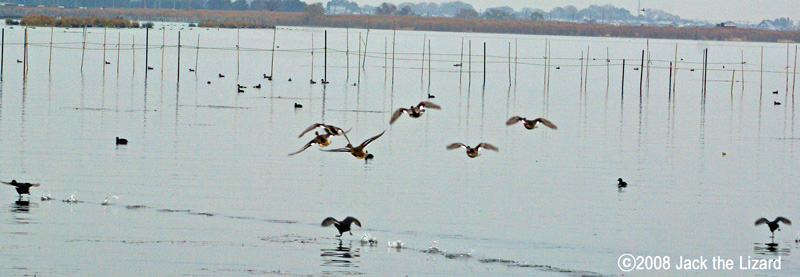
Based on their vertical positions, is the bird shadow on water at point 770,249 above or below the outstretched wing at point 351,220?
below

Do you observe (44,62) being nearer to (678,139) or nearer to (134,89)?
(134,89)

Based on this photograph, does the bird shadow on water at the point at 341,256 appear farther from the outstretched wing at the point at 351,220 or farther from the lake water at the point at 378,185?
the outstretched wing at the point at 351,220

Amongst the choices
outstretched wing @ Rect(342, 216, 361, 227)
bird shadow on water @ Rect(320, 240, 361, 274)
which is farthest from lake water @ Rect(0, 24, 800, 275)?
outstretched wing @ Rect(342, 216, 361, 227)

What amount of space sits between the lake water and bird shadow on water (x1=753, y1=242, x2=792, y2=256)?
82 mm

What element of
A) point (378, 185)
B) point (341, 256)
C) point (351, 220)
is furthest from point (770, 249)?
point (378, 185)

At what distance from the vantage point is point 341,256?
16516 mm

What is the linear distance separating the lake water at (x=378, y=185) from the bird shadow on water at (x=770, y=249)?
0.08 m

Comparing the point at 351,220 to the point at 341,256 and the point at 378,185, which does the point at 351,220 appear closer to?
the point at 341,256

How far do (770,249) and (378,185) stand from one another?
8920mm

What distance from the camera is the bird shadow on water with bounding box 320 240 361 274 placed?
16.0 meters

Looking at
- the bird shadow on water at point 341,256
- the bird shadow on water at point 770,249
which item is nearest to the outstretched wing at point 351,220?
the bird shadow on water at point 341,256

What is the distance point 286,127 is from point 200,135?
14.1 feet

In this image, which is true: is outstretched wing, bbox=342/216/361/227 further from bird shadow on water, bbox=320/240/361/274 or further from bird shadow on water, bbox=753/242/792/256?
bird shadow on water, bbox=753/242/792/256

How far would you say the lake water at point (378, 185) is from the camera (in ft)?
55.1
